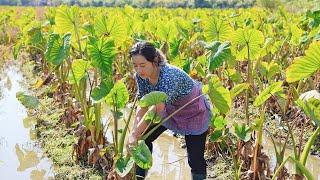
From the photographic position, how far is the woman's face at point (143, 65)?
2.72 metres

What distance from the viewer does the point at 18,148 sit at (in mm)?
4742

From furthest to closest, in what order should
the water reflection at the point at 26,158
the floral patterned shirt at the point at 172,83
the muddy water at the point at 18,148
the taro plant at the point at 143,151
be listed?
the water reflection at the point at 26,158, the muddy water at the point at 18,148, the floral patterned shirt at the point at 172,83, the taro plant at the point at 143,151

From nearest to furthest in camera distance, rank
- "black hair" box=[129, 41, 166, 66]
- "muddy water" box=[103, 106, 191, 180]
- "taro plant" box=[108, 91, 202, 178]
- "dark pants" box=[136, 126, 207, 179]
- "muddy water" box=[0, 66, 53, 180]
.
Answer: "taro plant" box=[108, 91, 202, 178] → "black hair" box=[129, 41, 166, 66] → "dark pants" box=[136, 126, 207, 179] → "muddy water" box=[103, 106, 191, 180] → "muddy water" box=[0, 66, 53, 180]

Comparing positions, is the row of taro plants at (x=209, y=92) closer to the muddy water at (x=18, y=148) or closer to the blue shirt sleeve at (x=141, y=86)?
the blue shirt sleeve at (x=141, y=86)

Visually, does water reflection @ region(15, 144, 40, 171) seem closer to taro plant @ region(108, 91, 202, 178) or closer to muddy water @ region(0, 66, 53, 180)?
muddy water @ region(0, 66, 53, 180)

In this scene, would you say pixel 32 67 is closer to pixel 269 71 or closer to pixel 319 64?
pixel 269 71

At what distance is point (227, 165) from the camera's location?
13.0 feet

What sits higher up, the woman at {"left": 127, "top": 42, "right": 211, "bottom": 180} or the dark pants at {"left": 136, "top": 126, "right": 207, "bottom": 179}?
the woman at {"left": 127, "top": 42, "right": 211, "bottom": 180}

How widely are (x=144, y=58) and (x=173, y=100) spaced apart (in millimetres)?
401

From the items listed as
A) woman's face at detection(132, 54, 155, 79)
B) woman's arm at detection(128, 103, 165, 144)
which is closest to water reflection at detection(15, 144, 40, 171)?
woman's arm at detection(128, 103, 165, 144)

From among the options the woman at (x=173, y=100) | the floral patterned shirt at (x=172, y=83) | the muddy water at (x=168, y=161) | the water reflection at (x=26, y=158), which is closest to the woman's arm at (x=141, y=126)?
the woman at (x=173, y=100)

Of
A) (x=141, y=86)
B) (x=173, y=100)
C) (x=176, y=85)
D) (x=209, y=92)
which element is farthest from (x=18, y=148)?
(x=209, y=92)

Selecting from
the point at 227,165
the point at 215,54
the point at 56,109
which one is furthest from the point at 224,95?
the point at 56,109

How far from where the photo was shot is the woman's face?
8.94ft
